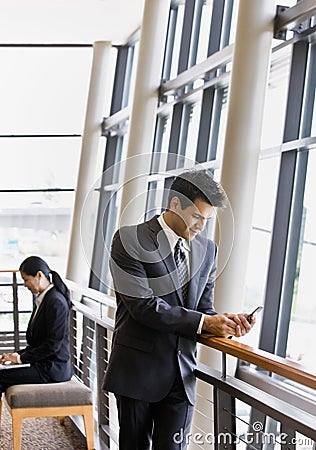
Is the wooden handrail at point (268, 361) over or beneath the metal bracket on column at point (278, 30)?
beneath

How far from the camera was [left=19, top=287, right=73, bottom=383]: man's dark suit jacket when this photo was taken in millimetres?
4301

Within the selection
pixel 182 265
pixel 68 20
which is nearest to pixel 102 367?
pixel 182 265

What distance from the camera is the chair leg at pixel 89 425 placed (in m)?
4.19

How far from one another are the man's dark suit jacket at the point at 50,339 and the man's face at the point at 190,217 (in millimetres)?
1865

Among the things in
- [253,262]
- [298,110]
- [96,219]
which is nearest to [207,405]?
[253,262]

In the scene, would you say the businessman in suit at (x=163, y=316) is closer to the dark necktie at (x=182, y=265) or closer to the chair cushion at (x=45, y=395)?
the dark necktie at (x=182, y=265)

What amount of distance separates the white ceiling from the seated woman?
3849 mm

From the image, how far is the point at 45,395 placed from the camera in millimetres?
4125

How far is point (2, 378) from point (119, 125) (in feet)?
16.9

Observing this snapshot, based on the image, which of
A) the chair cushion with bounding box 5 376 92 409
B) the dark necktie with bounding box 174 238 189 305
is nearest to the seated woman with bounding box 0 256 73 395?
the chair cushion with bounding box 5 376 92 409

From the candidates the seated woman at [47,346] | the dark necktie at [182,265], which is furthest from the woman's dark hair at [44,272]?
the dark necktie at [182,265]

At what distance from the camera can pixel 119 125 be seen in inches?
355

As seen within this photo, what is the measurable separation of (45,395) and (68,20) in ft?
16.6

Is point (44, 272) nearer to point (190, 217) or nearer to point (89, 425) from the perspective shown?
point (89, 425)
